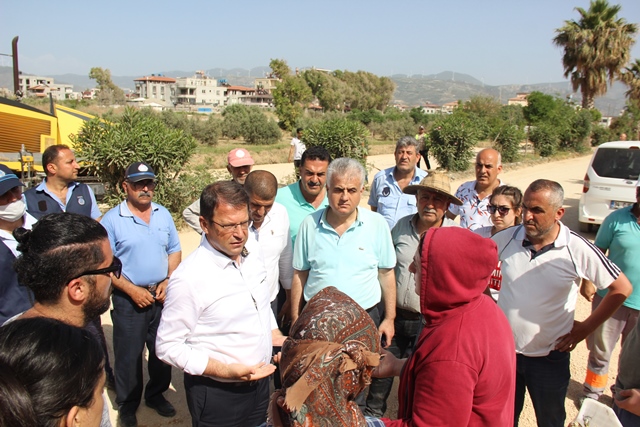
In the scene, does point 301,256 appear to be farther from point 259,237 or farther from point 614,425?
point 614,425

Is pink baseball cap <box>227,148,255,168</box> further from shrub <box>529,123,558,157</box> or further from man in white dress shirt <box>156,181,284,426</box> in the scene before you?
shrub <box>529,123,558,157</box>

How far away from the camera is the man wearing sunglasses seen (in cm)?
339

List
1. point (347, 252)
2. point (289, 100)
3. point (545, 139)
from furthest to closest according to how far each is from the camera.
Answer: point (289, 100) → point (545, 139) → point (347, 252)

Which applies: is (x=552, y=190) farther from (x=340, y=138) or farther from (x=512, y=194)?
(x=340, y=138)

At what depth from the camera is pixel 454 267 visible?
160 centimetres

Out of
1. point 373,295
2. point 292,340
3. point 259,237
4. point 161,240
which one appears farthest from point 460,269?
point 161,240

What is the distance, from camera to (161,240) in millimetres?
3600

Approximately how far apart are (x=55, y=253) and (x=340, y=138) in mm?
10834

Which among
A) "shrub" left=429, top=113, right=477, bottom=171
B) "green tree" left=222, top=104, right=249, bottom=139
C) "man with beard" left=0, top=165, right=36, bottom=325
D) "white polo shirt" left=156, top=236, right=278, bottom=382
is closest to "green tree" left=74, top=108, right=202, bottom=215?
"man with beard" left=0, top=165, right=36, bottom=325

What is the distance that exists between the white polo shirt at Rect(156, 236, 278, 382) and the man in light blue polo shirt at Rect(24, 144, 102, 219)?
232 cm

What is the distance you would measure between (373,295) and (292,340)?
184cm

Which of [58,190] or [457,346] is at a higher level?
[58,190]

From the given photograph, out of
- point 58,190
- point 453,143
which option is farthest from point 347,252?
point 453,143

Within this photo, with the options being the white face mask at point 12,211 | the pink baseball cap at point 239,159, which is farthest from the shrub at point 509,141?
the white face mask at point 12,211
